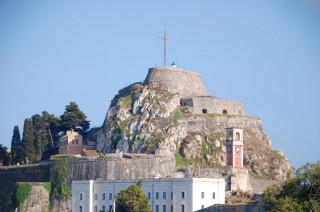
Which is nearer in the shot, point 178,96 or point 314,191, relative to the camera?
point 314,191

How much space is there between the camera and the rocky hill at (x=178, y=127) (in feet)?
480

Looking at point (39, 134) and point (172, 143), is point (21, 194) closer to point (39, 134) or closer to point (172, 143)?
point (39, 134)

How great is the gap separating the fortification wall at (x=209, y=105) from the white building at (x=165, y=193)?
61.8 ft

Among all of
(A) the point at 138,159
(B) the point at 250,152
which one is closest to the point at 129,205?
(A) the point at 138,159

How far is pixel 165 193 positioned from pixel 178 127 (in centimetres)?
1623

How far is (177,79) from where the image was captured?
157 metres

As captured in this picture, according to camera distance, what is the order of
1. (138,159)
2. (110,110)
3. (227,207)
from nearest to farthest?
(227,207) < (138,159) < (110,110)

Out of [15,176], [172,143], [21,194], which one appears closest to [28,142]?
[15,176]

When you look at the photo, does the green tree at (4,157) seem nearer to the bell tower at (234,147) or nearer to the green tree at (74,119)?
the green tree at (74,119)

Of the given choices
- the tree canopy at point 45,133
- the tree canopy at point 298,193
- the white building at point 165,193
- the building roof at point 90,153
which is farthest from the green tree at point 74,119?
the tree canopy at point 298,193

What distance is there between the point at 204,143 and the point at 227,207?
2175 cm

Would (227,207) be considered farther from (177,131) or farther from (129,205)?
(177,131)

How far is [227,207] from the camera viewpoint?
12656 cm

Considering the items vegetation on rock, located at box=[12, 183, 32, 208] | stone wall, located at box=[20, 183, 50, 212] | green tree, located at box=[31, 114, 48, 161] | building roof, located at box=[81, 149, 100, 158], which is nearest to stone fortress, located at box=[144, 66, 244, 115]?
building roof, located at box=[81, 149, 100, 158]
